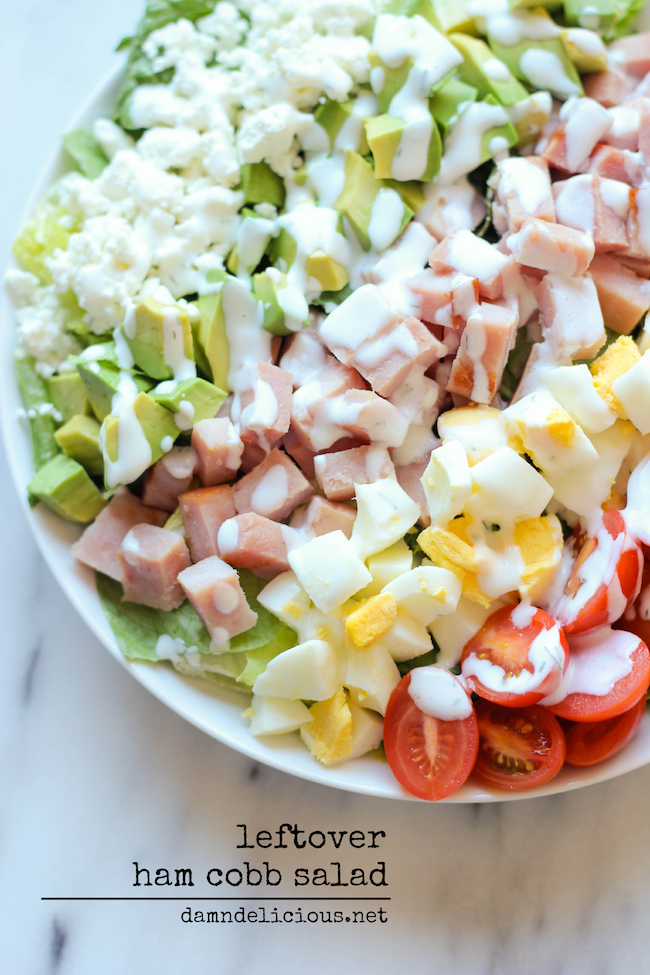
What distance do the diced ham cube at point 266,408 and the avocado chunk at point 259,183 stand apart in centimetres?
47

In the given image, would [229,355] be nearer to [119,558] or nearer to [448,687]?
[119,558]

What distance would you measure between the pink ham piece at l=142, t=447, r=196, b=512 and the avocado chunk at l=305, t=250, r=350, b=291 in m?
0.53

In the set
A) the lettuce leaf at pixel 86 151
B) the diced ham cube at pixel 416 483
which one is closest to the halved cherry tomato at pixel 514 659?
the diced ham cube at pixel 416 483

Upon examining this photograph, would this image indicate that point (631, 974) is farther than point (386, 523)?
Yes

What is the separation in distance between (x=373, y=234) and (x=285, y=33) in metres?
0.57

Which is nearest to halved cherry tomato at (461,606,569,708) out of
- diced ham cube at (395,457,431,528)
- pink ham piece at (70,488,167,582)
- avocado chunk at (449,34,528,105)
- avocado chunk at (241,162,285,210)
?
diced ham cube at (395,457,431,528)

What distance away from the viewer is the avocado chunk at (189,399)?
1907 millimetres

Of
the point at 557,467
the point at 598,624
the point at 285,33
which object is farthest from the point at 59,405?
the point at 598,624

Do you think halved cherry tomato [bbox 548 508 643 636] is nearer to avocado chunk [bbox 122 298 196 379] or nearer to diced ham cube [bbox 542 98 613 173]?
diced ham cube [bbox 542 98 613 173]

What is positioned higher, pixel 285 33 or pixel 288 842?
pixel 285 33

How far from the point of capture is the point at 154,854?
2119mm

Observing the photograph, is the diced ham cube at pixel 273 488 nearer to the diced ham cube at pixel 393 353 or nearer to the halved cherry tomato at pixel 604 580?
the diced ham cube at pixel 393 353

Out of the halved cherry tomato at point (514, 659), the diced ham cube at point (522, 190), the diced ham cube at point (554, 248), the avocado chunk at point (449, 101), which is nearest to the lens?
the halved cherry tomato at point (514, 659)

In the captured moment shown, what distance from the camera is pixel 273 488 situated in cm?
194
